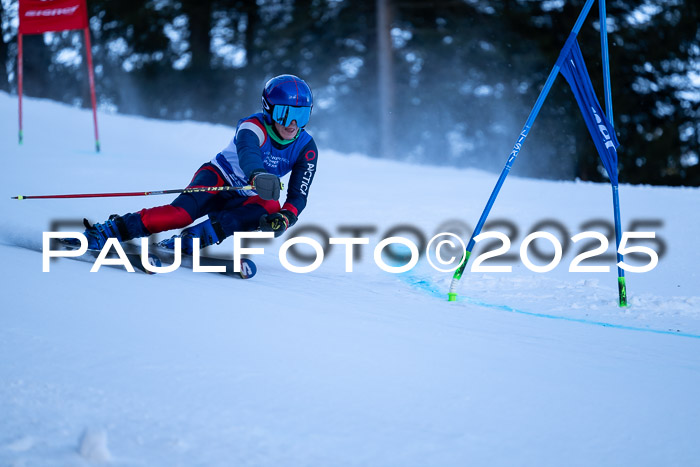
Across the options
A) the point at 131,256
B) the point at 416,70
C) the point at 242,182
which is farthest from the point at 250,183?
the point at 416,70

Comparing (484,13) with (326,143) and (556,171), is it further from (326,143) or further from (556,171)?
(326,143)

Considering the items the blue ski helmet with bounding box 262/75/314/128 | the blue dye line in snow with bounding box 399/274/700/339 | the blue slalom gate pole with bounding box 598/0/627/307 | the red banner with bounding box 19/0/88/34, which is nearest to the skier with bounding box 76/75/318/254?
the blue ski helmet with bounding box 262/75/314/128

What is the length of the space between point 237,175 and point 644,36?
14.5 meters

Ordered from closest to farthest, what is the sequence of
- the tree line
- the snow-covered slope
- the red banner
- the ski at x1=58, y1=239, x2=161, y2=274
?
the snow-covered slope → the ski at x1=58, y1=239, x2=161, y2=274 → the red banner → the tree line

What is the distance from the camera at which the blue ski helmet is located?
3.92 m

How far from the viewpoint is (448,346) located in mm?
2670

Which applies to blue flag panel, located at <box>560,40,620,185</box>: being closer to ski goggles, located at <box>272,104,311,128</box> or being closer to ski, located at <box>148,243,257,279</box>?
ski goggles, located at <box>272,104,311,128</box>

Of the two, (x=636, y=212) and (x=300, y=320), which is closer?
(x=300, y=320)

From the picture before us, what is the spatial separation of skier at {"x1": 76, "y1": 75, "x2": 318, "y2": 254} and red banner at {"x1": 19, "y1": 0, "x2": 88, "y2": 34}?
578 centimetres

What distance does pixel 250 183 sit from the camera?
147 inches

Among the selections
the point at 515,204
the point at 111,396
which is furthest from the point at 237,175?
the point at 515,204

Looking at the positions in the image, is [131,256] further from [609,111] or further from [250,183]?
[609,111]

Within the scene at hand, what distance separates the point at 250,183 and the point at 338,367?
168 centimetres

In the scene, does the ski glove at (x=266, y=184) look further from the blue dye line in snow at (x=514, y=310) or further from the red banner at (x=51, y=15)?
the red banner at (x=51, y=15)
